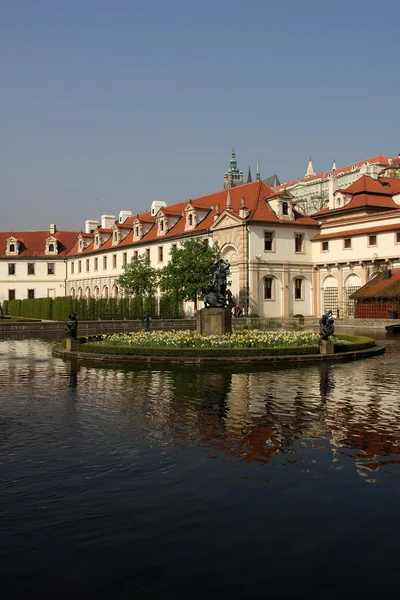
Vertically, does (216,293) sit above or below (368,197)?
below

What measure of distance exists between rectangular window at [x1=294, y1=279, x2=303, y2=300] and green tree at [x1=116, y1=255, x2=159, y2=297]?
48.8 ft

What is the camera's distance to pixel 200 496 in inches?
319

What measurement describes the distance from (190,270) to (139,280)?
10.9 metres

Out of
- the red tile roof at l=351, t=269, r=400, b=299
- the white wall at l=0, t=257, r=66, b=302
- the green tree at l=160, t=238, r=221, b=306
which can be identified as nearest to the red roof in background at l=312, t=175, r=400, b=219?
the red tile roof at l=351, t=269, r=400, b=299

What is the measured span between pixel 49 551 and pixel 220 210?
5923 centimetres

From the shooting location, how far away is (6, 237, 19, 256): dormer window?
305ft

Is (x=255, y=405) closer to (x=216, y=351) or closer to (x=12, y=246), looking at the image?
(x=216, y=351)

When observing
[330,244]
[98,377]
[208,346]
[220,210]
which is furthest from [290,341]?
[220,210]

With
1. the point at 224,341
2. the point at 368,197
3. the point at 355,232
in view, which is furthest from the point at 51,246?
the point at 224,341

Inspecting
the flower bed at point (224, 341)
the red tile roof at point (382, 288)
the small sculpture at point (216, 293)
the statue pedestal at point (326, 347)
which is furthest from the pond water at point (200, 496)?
the red tile roof at point (382, 288)

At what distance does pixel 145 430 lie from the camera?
38.9 ft

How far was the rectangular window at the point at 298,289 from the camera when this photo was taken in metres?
60.2

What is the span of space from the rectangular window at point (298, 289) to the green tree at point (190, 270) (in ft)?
27.9

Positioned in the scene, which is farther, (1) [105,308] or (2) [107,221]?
(2) [107,221]
